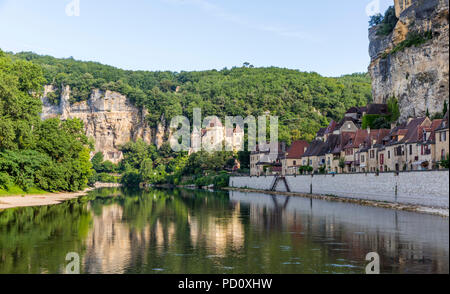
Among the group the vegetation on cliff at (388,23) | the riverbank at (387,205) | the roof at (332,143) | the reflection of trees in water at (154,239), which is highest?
the vegetation on cliff at (388,23)

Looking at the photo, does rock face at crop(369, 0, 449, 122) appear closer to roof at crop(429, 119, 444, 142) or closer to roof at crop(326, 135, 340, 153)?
roof at crop(326, 135, 340, 153)

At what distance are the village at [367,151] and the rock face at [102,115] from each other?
76.3 m

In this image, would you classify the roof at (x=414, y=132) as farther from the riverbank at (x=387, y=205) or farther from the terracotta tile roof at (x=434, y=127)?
the riverbank at (x=387, y=205)

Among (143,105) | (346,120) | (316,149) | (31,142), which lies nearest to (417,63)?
(316,149)

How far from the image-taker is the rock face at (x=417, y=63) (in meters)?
65.4

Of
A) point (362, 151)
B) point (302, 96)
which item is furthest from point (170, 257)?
point (302, 96)

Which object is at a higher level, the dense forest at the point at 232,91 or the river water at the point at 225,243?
the dense forest at the point at 232,91

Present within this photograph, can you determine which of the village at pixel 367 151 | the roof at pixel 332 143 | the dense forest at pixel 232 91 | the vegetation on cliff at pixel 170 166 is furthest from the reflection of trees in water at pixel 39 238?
the dense forest at pixel 232 91

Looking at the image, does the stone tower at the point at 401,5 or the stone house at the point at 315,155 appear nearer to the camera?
the stone house at the point at 315,155

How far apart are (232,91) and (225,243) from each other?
138 meters

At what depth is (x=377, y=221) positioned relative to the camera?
34688mm

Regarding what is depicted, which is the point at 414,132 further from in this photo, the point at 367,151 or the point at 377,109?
the point at 377,109

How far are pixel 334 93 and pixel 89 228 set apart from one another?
415 ft
